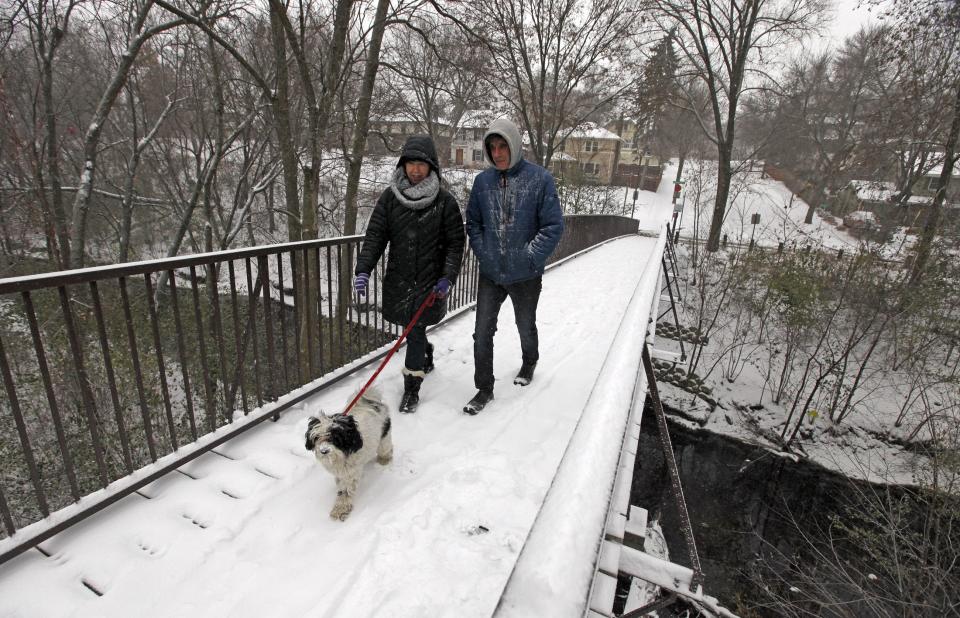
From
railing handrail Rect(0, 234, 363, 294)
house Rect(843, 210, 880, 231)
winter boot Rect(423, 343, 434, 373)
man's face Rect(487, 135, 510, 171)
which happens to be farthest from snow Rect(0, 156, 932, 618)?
house Rect(843, 210, 880, 231)

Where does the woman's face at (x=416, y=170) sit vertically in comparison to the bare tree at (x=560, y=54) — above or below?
below

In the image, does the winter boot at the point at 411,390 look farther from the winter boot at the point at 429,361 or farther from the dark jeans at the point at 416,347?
the winter boot at the point at 429,361

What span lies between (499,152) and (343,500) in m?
2.37

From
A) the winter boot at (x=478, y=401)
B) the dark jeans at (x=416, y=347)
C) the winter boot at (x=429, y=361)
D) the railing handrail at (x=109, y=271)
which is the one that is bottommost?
the winter boot at (x=478, y=401)

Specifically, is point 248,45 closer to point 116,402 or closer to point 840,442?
point 116,402

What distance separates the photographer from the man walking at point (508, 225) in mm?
3035

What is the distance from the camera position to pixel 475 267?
6359 millimetres

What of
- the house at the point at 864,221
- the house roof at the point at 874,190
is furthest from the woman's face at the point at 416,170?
the house roof at the point at 874,190

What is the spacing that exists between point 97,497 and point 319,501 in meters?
1.05

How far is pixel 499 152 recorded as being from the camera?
118 inches

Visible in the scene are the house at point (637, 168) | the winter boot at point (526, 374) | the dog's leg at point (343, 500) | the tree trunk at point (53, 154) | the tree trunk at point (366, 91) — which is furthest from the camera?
the house at point (637, 168)

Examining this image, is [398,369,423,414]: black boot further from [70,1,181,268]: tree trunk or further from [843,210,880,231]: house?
[843,210,880,231]: house

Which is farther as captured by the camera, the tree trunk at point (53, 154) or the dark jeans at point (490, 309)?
the tree trunk at point (53, 154)

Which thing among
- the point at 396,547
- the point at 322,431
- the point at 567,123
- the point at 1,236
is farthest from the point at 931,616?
the point at 1,236
